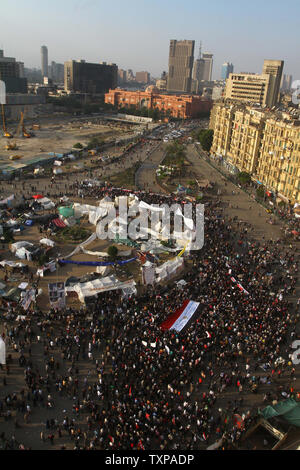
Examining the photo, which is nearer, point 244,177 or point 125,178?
point 244,177

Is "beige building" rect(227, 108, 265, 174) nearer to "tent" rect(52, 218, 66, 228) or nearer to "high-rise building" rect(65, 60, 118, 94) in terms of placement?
"tent" rect(52, 218, 66, 228)

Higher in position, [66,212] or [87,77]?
[87,77]

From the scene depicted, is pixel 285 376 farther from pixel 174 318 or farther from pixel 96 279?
pixel 96 279

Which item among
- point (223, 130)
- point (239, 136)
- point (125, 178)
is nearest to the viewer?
point (125, 178)

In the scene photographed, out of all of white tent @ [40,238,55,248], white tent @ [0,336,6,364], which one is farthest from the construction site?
white tent @ [0,336,6,364]

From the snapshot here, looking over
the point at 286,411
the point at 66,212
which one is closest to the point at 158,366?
the point at 286,411

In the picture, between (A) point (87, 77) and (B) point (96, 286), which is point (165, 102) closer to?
(A) point (87, 77)

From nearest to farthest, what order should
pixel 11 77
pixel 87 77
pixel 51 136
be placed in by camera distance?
pixel 51 136, pixel 11 77, pixel 87 77
